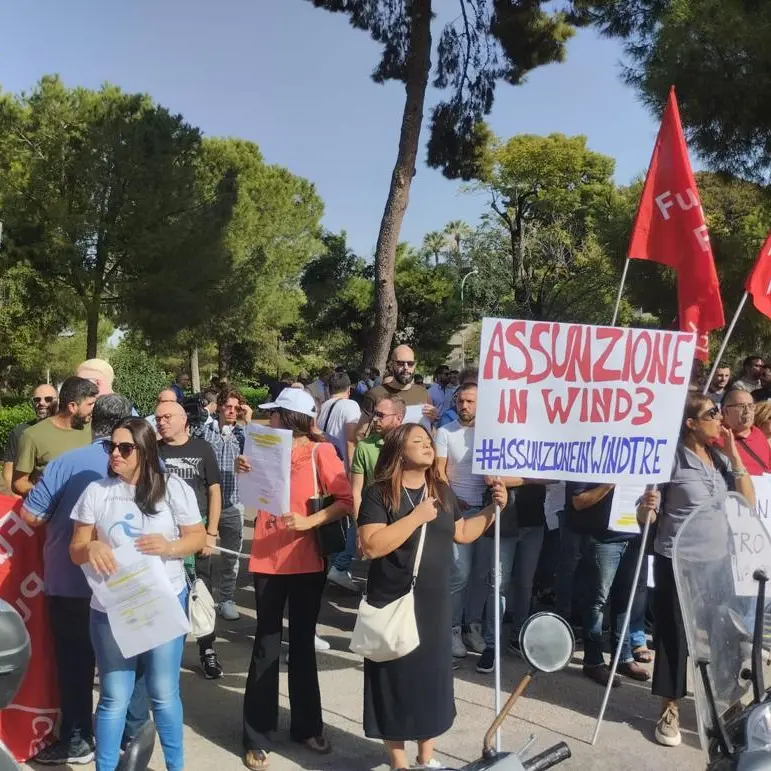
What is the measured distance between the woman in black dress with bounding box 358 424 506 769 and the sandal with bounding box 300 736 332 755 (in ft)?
1.98

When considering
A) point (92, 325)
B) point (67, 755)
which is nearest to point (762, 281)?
point (67, 755)

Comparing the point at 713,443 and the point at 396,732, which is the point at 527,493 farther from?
the point at 396,732

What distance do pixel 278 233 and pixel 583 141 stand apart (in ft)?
49.1

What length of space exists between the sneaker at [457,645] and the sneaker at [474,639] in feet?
0.37

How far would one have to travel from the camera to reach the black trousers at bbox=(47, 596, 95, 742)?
3.71m

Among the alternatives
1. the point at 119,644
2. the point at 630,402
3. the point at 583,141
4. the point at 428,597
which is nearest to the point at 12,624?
the point at 119,644

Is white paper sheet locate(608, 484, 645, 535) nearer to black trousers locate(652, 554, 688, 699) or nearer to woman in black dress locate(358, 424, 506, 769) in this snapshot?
black trousers locate(652, 554, 688, 699)

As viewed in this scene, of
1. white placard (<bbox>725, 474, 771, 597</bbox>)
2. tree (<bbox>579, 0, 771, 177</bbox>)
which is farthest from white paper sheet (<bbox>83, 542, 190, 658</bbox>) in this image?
tree (<bbox>579, 0, 771, 177</bbox>)

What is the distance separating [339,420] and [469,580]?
85.0 inches

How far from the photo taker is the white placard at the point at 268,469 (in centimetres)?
395

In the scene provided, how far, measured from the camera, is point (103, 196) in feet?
65.3

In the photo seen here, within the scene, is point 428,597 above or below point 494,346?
below

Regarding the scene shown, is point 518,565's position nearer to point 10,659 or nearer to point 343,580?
point 343,580

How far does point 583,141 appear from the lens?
37688 mm
